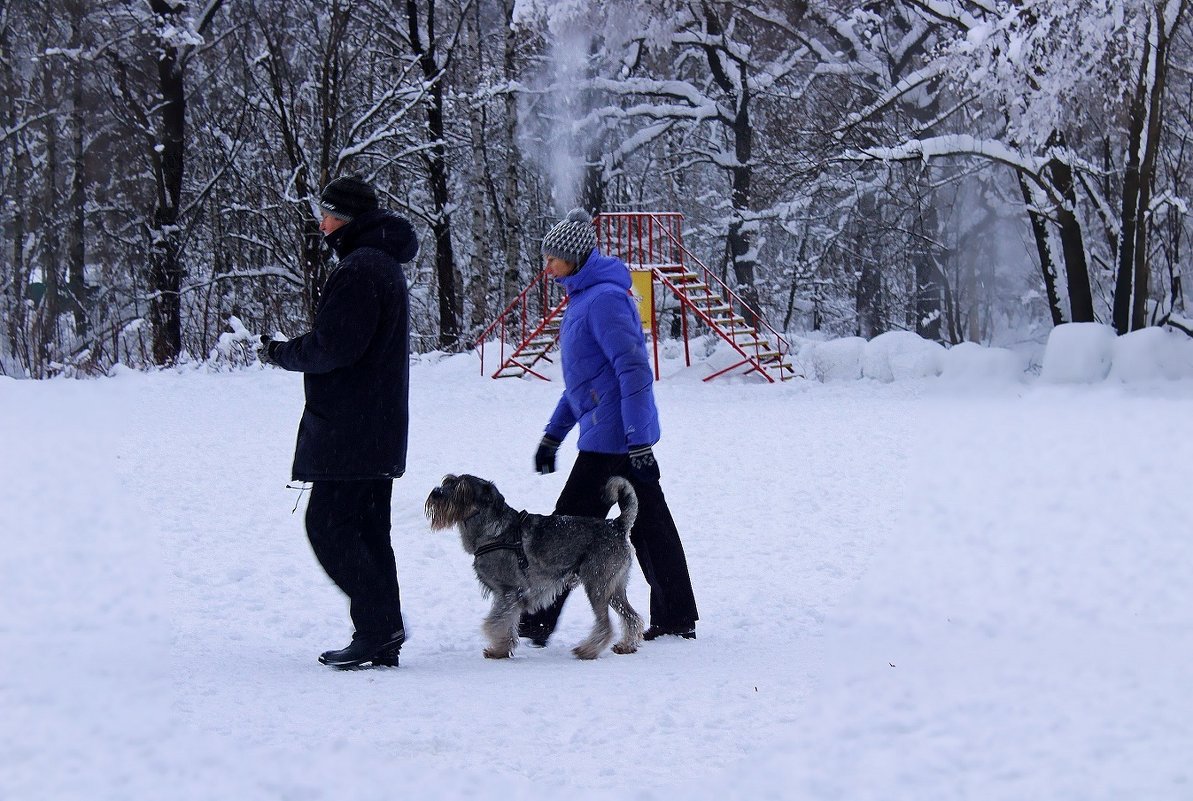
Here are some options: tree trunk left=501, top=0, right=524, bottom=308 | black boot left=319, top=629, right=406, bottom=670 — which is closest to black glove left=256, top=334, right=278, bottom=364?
black boot left=319, top=629, right=406, bottom=670

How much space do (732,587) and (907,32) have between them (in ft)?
61.3

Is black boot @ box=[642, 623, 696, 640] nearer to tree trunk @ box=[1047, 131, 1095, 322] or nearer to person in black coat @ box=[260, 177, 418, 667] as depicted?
person in black coat @ box=[260, 177, 418, 667]

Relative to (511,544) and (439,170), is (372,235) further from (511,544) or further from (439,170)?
(439,170)

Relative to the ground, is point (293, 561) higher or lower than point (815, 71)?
lower

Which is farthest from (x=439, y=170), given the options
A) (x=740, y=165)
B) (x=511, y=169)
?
(x=740, y=165)

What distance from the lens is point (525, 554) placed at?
476 centimetres

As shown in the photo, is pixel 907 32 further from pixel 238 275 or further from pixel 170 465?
pixel 170 465

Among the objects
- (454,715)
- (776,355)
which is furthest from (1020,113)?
(454,715)

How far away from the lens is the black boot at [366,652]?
4488mm

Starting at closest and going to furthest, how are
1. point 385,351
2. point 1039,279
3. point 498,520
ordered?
1. point 385,351
2. point 498,520
3. point 1039,279

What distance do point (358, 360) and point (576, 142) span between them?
1850 centimetres

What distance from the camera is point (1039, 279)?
104 feet

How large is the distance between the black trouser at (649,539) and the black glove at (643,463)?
18 centimetres

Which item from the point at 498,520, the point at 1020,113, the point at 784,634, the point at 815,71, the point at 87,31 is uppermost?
the point at 87,31
